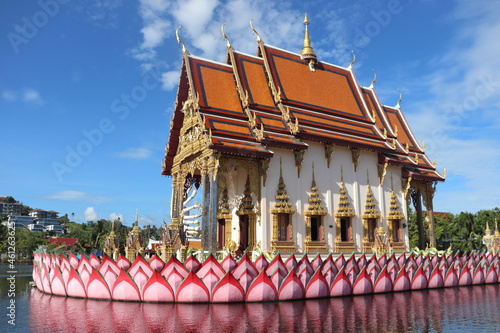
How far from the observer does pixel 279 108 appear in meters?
18.7

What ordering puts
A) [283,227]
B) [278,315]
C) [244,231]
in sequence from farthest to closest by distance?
[244,231], [283,227], [278,315]

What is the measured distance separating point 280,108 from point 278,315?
10909 mm

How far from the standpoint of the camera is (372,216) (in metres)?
19.3

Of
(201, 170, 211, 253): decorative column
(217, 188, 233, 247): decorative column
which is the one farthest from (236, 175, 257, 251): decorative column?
(201, 170, 211, 253): decorative column

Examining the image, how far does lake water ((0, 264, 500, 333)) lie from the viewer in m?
7.96

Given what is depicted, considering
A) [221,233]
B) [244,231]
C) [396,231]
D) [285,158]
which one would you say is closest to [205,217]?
[244,231]

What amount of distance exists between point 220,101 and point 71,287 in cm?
906

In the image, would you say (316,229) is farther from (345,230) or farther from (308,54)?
(308,54)

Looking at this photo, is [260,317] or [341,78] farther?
[341,78]

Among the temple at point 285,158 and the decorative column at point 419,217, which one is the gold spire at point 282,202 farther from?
the decorative column at point 419,217

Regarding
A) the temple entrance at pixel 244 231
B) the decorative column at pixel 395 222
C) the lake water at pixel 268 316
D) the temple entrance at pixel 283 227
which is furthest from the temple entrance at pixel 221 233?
the lake water at pixel 268 316

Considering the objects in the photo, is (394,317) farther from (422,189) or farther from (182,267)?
(422,189)

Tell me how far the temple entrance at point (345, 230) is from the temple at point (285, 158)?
44mm

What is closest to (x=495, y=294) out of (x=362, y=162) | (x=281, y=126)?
(x=362, y=162)
